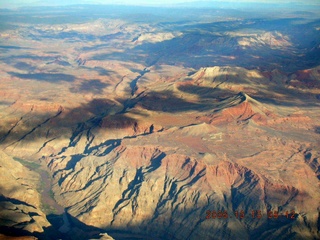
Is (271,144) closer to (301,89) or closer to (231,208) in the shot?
(231,208)

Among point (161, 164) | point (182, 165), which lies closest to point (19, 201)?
point (161, 164)

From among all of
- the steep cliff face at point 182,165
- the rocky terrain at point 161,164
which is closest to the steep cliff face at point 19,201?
the rocky terrain at point 161,164

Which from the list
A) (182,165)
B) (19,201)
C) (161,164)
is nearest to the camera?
(19,201)

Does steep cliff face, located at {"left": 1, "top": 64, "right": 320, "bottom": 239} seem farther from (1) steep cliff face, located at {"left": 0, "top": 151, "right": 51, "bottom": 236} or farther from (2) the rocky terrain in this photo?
(1) steep cliff face, located at {"left": 0, "top": 151, "right": 51, "bottom": 236}

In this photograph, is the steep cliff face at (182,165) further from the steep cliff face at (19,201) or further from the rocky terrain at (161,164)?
the steep cliff face at (19,201)

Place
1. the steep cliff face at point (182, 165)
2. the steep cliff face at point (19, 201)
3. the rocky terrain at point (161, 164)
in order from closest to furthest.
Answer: the steep cliff face at point (19, 201) < the rocky terrain at point (161, 164) < the steep cliff face at point (182, 165)

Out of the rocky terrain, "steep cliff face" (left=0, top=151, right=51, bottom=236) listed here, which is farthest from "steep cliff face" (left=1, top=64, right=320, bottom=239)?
"steep cliff face" (left=0, top=151, right=51, bottom=236)

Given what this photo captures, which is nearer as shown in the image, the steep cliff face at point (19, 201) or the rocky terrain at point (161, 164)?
the steep cliff face at point (19, 201)

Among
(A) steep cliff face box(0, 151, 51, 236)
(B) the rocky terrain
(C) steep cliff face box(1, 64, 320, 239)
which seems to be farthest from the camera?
(C) steep cliff face box(1, 64, 320, 239)

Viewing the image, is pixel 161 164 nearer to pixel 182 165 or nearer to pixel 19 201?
pixel 182 165

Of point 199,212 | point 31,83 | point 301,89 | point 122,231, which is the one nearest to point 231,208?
point 199,212

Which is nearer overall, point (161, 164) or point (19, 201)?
point (19, 201)
